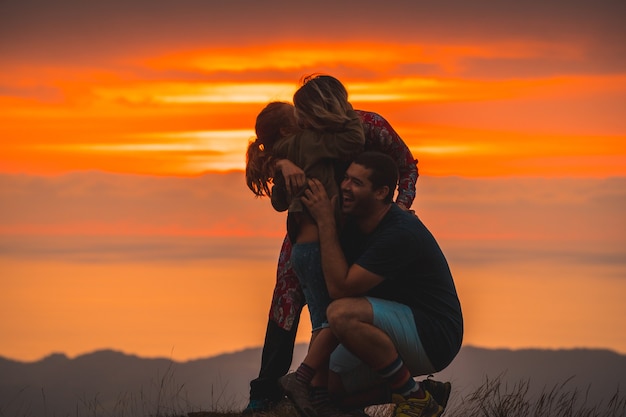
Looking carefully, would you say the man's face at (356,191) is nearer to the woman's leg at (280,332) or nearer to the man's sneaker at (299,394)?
the man's sneaker at (299,394)

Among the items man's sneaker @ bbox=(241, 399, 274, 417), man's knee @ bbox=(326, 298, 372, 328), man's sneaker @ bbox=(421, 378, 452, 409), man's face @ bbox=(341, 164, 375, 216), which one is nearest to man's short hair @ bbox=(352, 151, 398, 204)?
man's face @ bbox=(341, 164, 375, 216)

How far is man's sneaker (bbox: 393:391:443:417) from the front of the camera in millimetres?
7676

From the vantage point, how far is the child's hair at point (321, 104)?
752 cm

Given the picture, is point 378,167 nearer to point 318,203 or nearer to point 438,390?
point 318,203

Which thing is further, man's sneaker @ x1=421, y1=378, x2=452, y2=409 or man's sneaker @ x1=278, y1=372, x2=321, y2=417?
man's sneaker @ x1=421, y1=378, x2=452, y2=409

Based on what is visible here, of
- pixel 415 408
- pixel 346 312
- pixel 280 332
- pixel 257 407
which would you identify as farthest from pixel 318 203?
pixel 257 407

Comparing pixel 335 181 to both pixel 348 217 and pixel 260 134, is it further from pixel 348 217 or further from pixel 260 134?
pixel 260 134

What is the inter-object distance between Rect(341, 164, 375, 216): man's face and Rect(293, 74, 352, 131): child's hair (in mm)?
358

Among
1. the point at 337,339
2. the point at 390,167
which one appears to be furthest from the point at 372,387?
the point at 390,167

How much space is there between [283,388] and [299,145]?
70.7 inches

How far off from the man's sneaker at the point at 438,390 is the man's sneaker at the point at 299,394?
3.52ft

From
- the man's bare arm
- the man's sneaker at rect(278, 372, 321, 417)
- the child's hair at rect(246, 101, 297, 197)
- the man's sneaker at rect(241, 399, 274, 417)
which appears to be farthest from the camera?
the man's sneaker at rect(241, 399, 274, 417)

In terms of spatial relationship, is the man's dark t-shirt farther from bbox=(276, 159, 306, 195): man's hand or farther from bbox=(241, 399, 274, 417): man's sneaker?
bbox=(241, 399, 274, 417): man's sneaker

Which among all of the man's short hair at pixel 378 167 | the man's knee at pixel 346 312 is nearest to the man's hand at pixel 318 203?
the man's short hair at pixel 378 167
